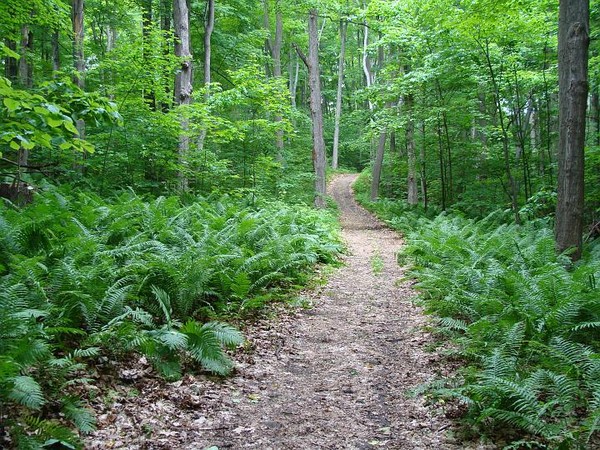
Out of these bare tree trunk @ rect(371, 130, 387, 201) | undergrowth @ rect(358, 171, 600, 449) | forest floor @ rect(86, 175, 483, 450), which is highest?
bare tree trunk @ rect(371, 130, 387, 201)

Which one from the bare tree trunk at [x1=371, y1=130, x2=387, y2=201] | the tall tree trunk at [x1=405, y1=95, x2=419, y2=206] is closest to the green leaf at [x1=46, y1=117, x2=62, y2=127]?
the tall tree trunk at [x1=405, y1=95, x2=419, y2=206]

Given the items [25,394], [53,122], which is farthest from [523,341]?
[53,122]

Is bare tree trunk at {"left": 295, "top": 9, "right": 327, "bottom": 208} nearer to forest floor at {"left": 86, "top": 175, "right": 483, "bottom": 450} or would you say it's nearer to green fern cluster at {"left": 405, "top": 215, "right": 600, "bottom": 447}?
green fern cluster at {"left": 405, "top": 215, "right": 600, "bottom": 447}

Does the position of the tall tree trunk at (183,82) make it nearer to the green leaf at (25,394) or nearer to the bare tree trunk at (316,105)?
the bare tree trunk at (316,105)

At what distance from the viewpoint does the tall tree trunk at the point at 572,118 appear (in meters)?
6.65

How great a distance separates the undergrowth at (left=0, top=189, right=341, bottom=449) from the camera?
3.17 metres

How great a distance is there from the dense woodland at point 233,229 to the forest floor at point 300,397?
23cm

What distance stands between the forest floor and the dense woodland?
0.23 m

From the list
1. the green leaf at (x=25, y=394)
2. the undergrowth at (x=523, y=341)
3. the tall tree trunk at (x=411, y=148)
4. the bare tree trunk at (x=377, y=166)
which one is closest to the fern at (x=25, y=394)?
the green leaf at (x=25, y=394)

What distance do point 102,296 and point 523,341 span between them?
14.0 feet

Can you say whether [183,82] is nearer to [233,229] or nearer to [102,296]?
[233,229]

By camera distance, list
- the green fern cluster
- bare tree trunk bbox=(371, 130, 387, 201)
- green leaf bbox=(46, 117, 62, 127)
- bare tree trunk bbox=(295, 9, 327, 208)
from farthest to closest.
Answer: bare tree trunk bbox=(371, 130, 387, 201)
bare tree trunk bbox=(295, 9, 327, 208)
green leaf bbox=(46, 117, 62, 127)
the green fern cluster

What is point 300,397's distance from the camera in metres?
4.23

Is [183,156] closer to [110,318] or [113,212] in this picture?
[113,212]
